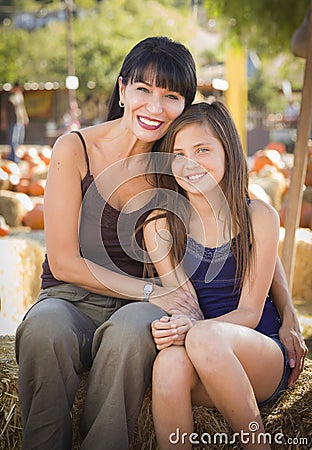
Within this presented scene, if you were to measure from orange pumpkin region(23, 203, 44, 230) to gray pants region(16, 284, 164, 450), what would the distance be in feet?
16.6

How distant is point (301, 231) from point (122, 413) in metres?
3.87

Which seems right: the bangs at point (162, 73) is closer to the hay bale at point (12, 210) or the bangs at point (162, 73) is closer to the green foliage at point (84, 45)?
the hay bale at point (12, 210)

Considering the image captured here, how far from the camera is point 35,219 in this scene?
288 inches

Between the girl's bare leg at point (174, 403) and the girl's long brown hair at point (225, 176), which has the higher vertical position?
the girl's long brown hair at point (225, 176)

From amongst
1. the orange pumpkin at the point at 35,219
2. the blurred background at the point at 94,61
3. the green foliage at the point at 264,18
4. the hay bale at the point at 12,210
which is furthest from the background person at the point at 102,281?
the blurred background at the point at 94,61

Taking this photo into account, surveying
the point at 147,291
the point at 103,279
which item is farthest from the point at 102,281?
the point at 147,291

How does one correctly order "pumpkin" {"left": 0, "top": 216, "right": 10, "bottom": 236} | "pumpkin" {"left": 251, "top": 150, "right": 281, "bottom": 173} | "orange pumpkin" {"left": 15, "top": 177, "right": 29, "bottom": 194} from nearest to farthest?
"pumpkin" {"left": 0, "top": 216, "right": 10, "bottom": 236}, "orange pumpkin" {"left": 15, "top": 177, "right": 29, "bottom": 194}, "pumpkin" {"left": 251, "top": 150, "right": 281, "bottom": 173}

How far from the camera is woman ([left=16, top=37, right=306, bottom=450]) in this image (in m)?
2.18

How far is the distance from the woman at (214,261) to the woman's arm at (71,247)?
11 cm

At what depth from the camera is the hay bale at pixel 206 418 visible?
2279 millimetres

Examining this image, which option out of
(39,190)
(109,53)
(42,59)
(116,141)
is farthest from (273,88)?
(116,141)

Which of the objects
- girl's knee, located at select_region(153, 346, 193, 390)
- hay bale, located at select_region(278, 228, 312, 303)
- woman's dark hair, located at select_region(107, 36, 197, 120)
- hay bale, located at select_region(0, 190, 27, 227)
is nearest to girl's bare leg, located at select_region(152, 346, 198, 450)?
girl's knee, located at select_region(153, 346, 193, 390)

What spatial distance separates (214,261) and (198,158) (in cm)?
34

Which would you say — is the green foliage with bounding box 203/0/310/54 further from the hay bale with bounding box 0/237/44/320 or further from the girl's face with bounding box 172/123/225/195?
the girl's face with bounding box 172/123/225/195
